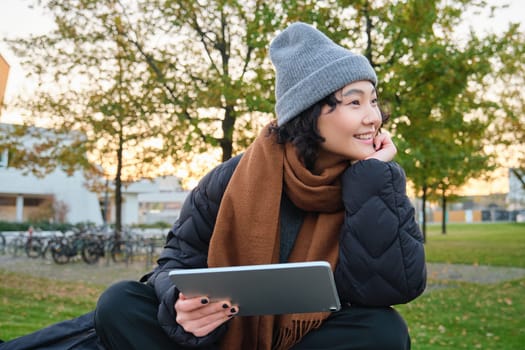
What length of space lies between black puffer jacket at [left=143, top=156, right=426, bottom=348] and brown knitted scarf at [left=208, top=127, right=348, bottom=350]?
72mm

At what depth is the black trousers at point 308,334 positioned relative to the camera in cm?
174

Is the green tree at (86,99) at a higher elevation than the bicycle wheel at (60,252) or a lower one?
higher

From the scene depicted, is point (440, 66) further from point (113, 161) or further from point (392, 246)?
point (113, 161)

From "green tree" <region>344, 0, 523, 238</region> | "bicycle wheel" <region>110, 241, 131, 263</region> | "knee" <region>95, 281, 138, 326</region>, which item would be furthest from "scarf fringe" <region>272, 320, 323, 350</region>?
"bicycle wheel" <region>110, 241, 131, 263</region>

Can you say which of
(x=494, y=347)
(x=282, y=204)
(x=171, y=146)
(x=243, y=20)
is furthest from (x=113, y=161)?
(x=282, y=204)

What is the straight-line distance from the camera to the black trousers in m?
1.74

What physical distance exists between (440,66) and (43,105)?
9.92 meters

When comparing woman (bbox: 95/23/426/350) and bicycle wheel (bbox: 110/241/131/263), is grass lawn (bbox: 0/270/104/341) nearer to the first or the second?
woman (bbox: 95/23/426/350)

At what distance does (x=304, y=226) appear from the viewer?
204 cm

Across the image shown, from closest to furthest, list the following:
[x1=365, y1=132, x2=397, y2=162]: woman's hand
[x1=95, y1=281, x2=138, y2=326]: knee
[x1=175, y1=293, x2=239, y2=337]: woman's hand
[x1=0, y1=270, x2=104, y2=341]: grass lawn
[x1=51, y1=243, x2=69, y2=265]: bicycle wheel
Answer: [x1=175, y1=293, x2=239, y2=337]: woman's hand
[x1=95, y1=281, x2=138, y2=326]: knee
[x1=365, y1=132, x2=397, y2=162]: woman's hand
[x1=0, y1=270, x2=104, y2=341]: grass lawn
[x1=51, y1=243, x2=69, y2=265]: bicycle wheel

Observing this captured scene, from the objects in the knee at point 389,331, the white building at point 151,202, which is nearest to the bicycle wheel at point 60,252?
the knee at point 389,331

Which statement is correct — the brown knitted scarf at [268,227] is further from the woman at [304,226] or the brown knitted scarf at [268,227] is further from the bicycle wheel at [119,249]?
the bicycle wheel at [119,249]

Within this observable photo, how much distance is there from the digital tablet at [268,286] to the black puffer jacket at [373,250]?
0.49 feet

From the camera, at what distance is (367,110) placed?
207 centimetres
